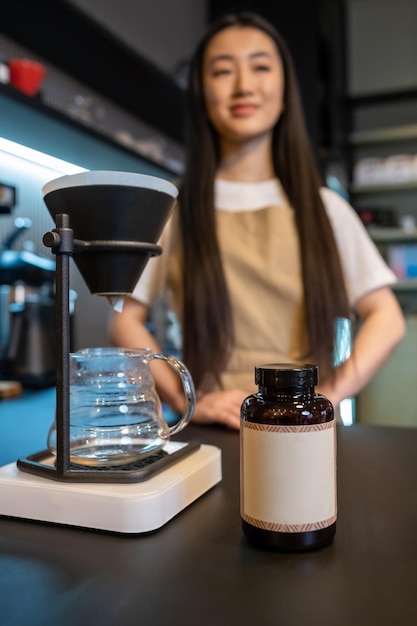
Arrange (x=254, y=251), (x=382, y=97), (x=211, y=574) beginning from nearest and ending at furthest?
(x=211, y=574), (x=254, y=251), (x=382, y=97)

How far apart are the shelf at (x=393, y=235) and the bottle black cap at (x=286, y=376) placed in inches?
152

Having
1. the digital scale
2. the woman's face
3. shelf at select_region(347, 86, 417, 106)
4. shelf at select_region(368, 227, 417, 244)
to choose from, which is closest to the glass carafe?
the digital scale

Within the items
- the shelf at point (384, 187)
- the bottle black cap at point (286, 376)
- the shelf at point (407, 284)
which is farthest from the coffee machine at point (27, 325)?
the shelf at point (384, 187)

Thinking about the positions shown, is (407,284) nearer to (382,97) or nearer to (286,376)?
(382,97)

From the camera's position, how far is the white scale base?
0.54 m

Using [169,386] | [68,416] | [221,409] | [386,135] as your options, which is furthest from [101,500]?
[386,135]

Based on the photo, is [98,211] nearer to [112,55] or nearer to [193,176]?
[193,176]

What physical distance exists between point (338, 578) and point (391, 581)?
0.04 meters

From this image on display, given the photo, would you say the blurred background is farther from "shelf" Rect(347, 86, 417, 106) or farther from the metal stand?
the metal stand

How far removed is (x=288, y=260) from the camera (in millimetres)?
1355

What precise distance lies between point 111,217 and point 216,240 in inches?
29.1

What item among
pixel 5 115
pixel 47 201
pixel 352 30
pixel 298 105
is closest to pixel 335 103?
pixel 352 30

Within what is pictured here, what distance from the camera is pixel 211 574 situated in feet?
1.51

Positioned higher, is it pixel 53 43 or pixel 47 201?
pixel 53 43
